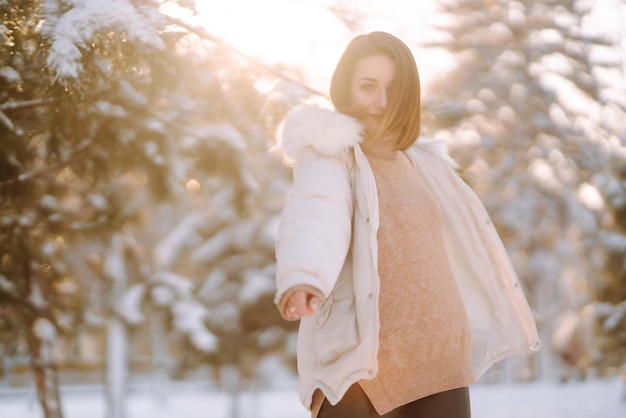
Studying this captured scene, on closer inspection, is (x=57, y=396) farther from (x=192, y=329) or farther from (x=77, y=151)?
(x=77, y=151)

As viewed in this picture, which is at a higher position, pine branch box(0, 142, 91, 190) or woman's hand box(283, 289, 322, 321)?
woman's hand box(283, 289, 322, 321)

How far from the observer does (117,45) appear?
3045mm

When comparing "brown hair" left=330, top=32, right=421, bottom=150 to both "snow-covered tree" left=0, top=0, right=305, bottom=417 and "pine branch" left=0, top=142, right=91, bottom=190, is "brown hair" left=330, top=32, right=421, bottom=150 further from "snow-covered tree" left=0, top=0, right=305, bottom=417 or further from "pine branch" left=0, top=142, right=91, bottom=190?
Result: "pine branch" left=0, top=142, right=91, bottom=190

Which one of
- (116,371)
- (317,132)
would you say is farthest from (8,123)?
(116,371)

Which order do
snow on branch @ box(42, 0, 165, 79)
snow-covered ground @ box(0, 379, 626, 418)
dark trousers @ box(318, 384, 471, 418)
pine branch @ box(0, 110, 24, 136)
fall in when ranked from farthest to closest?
snow-covered ground @ box(0, 379, 626, 418), pine branch @ box(0, 110, 24, 136), snow on branch @ box(42, 0, 165, 79), dark trousers @ box(318, 384, 471, 418)

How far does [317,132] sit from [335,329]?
57cm

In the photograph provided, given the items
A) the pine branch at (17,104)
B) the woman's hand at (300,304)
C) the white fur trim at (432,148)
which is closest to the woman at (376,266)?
the woman's hand at (300,304)

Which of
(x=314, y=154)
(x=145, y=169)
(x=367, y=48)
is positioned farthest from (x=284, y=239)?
(x=145, y=169)

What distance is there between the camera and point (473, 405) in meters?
16.2

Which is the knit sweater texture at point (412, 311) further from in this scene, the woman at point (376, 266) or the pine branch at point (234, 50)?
the pine branch at point (234, 50)

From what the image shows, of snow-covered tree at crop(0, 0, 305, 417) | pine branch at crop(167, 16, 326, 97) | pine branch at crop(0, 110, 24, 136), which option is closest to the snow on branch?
snow-covered tree at crop(0, 0, 305, 417)

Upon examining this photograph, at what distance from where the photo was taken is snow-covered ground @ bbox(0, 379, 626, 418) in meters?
13.6

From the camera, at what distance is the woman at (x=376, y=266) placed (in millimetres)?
2176

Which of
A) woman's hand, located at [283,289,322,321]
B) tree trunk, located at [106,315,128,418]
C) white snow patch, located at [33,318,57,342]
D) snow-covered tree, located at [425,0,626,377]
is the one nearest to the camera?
woman's hand, located at [283,289,322,321]
